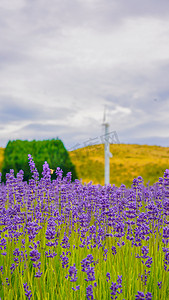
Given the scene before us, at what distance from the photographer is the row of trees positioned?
45.2 feet

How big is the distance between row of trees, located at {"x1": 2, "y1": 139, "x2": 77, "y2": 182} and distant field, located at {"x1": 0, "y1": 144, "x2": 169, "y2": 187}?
12.0ft

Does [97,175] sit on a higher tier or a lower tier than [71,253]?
higher

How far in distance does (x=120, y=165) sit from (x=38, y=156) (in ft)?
26.4

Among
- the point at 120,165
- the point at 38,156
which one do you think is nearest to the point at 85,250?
the point at 38,156

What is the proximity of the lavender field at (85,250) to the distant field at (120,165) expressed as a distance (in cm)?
1226

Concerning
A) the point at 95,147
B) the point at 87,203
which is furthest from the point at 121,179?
the point at 87,203

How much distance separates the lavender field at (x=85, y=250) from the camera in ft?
11.0

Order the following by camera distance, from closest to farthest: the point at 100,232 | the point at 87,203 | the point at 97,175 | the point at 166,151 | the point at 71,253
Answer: the point at 100,232, the point at 71,253, the point at 87,203, the point at 97,175, the point at 166,151

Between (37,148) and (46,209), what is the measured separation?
33.2ft

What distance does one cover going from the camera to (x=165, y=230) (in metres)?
3.63

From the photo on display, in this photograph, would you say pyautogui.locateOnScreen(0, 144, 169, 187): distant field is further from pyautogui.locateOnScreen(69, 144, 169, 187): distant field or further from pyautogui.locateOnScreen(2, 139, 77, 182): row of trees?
pyautogui.locateOnScreen(2, 139, 77, 182): row of trees

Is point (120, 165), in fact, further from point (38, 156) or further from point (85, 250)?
point (85, 250)

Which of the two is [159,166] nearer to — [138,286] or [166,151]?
[166,151]

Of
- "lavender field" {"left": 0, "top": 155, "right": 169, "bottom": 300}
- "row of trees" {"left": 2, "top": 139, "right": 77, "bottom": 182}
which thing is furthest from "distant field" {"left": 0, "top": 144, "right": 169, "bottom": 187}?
"lavender field" {"left": 0, "top": 155, "right": 169, "bottom": 300}
